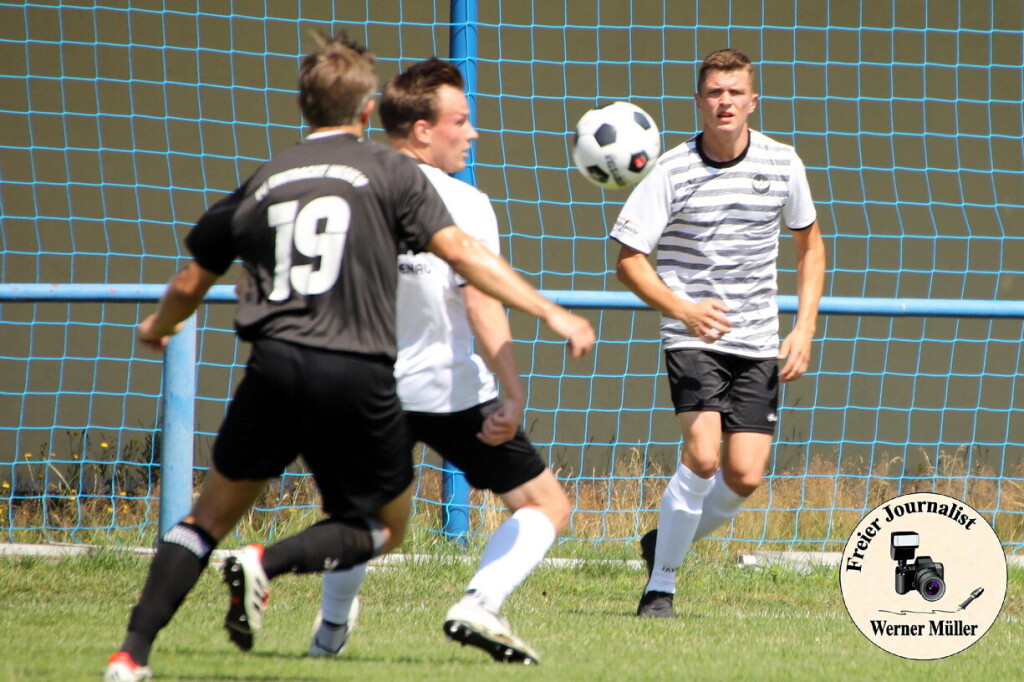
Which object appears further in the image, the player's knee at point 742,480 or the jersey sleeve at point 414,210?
the player's knee at point 742,480

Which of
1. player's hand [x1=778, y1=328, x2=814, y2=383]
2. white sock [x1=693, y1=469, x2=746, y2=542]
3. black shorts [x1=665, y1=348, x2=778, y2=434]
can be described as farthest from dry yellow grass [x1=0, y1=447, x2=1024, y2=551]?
player's hand [x1=778, y1=328, x2=814, y2=383]

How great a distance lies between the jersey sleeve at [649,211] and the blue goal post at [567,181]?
2.93 m

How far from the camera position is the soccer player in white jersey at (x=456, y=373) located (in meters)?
3.63

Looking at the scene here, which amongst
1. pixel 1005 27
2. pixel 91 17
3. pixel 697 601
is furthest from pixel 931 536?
pixel 91 17

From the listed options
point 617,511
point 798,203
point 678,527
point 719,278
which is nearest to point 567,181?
point 617,511

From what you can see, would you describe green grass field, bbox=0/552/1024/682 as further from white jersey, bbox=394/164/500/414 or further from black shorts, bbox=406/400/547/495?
white jersey, bbox=394/164/500/414

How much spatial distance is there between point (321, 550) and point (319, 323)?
1.97ft

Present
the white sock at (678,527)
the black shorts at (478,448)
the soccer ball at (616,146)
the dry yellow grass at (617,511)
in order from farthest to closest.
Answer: the dry yellow grass at (617,511), the white sock at (678,527), the soccer ball at (616,146), the black shorts at (478,448)

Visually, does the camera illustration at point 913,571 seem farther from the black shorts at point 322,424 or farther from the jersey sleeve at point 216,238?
the jersey sleeve at point 216,238

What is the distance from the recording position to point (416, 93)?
3.78 metres

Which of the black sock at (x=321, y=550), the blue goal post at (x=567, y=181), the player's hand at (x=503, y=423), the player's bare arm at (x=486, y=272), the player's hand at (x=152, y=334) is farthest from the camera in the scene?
the blue goal post at (x=567, y=181)

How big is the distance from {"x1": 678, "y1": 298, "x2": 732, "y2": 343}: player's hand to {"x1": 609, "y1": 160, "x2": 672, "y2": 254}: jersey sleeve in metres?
0.39

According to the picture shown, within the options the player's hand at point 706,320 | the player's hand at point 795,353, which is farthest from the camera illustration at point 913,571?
the player's hand at point 706,320

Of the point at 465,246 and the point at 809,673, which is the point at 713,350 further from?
the point at 465,246
